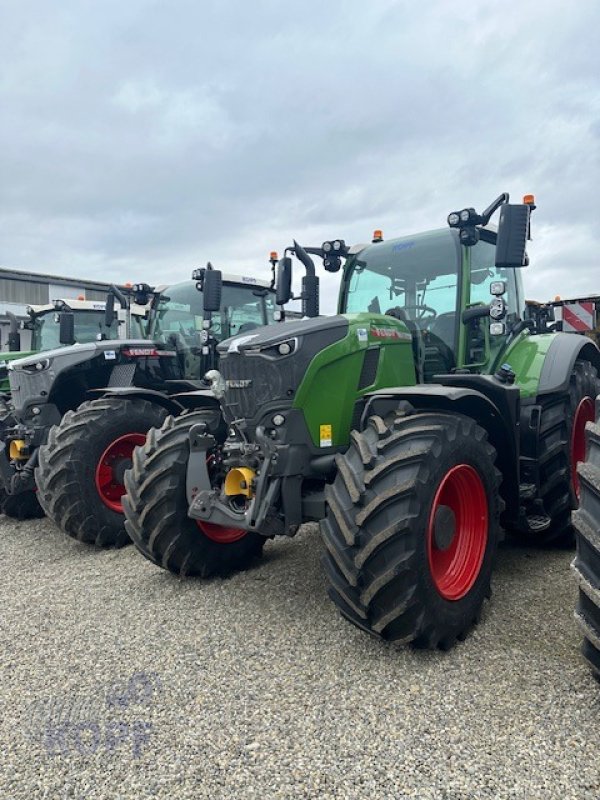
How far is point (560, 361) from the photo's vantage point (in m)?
4.57

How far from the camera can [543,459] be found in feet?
13.8

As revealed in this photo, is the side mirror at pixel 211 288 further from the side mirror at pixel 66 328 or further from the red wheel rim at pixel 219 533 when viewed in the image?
the side mirror at pixel 66 328

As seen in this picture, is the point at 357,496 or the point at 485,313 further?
the point at 485,313

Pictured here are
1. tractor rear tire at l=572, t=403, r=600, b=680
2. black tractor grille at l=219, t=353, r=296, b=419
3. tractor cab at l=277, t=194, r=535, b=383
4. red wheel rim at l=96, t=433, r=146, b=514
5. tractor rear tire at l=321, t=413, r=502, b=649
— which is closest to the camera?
tractor rear tire at l=572, t=403, r=600, b=680

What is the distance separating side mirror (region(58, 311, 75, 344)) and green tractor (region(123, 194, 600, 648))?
4433mm

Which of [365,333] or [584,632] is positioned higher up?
[365,333]

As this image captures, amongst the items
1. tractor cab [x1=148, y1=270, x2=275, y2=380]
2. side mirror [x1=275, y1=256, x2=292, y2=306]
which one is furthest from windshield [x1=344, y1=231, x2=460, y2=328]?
tractor cab [x1=148, y1=270, x2=275, y2=380]

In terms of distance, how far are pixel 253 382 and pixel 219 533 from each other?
1.19m

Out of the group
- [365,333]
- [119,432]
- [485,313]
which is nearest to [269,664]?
[365,333]

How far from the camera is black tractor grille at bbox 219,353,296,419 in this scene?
11.4 ft

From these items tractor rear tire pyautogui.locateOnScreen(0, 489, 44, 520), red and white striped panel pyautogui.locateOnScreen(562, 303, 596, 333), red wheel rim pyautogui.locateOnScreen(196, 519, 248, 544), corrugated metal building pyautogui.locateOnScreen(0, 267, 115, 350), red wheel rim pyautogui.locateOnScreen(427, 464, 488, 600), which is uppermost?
corrugated metal building pyautogui.locateOnScreen(0, 267, 115, 350)

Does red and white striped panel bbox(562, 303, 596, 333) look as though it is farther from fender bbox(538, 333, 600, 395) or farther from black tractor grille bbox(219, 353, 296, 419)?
black tractor grille bbox(219, 353, 296, 419)

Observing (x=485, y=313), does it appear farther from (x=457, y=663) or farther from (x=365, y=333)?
(x=457, y=663)

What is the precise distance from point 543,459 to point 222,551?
86.5 inches
